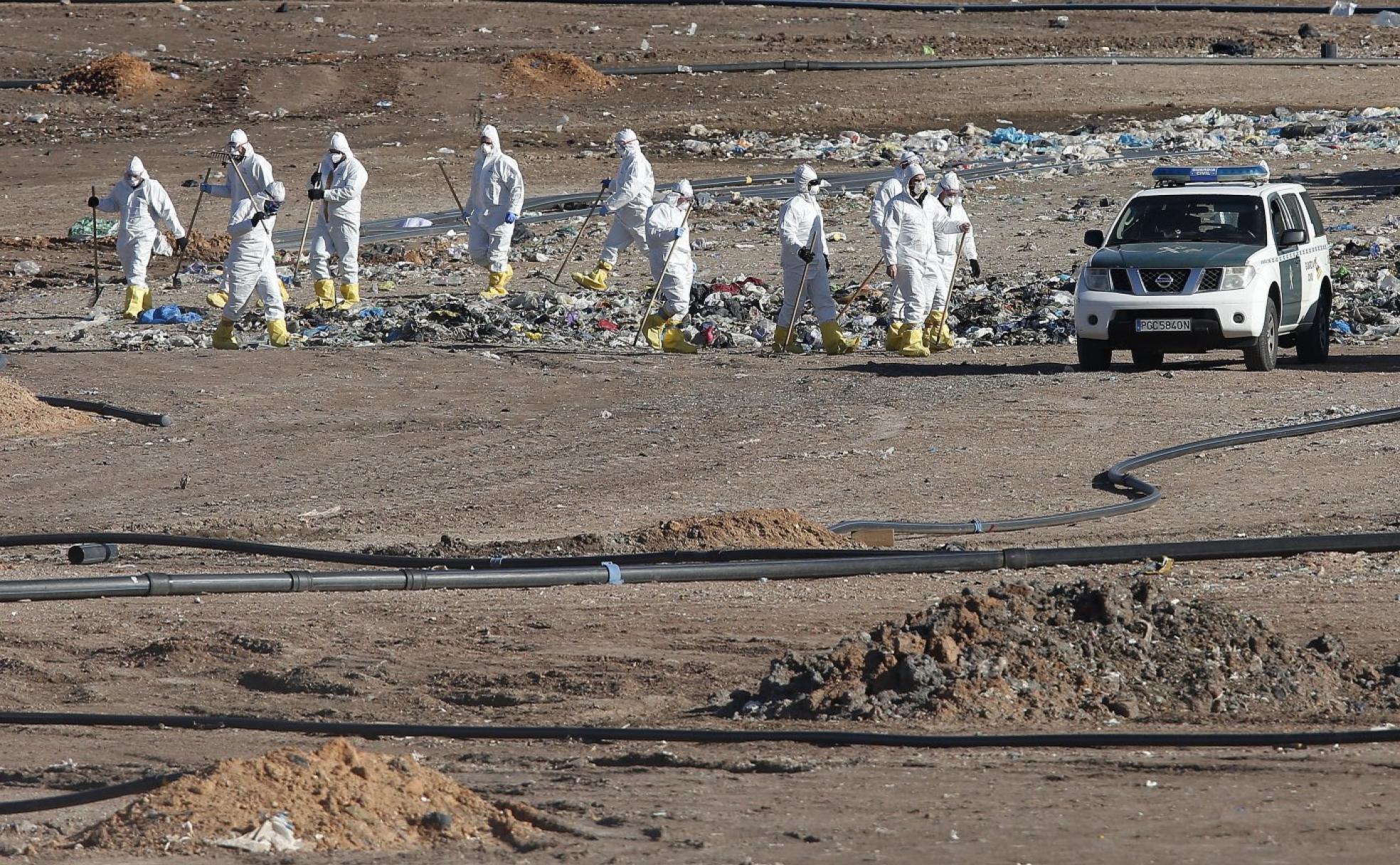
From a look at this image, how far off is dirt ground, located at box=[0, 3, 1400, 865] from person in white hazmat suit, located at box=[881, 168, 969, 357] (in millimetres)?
504

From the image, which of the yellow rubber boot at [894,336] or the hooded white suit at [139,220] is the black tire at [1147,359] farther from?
the hooded white suit at [139,220]

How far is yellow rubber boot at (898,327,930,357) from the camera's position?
20.1 meters

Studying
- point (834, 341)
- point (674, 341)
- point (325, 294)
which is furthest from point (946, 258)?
point (325, 294)

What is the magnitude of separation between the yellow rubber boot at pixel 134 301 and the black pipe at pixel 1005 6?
27932mm

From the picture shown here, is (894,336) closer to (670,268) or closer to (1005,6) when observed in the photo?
(670,268)

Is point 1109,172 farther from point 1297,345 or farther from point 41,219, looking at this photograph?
point 41,219

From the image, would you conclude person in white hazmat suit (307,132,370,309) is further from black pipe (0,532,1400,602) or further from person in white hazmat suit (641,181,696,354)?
black pipe (0,532,1400,602)

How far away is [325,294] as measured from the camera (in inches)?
917

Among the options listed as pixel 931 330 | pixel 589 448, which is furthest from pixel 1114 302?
pixel 589 448

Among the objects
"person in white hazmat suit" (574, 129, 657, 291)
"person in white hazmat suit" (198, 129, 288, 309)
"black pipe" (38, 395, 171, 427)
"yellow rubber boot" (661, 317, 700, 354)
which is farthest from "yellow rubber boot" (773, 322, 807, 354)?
"black pipe" (38, 395, 171, 427)

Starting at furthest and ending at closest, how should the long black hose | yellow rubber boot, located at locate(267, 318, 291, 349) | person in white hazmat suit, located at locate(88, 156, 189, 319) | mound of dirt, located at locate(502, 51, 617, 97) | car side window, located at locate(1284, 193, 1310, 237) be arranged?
mound of dirt, located at locate(502, 51, 617, 97) → person in white hazmat suit, located at locate(88, 156, 189, 319) → yellow rubber boot, located at locate(267, 318, 291, 349) → car side window, located at locate(1284, 193, 1310, 237) → the long black hose

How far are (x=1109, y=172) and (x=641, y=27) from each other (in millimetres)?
18021

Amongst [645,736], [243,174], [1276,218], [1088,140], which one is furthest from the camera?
[1088,140]

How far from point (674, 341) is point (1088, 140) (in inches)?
666
